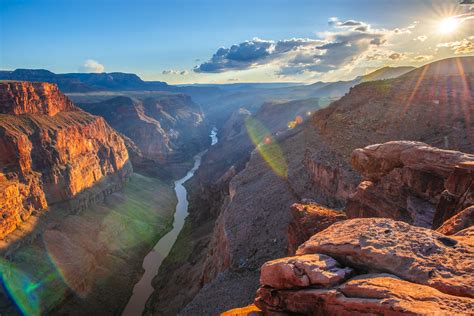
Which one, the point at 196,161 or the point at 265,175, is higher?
the point at 265,175

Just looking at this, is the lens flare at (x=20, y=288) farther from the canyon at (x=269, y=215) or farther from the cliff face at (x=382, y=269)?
the cliff face at (x=382, y=269)

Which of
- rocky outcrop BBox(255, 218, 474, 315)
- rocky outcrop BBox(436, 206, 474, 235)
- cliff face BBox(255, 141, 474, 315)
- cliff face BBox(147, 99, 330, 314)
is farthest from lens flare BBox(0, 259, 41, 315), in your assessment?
rocky outcrop BBox(436, 206, 474, 235)

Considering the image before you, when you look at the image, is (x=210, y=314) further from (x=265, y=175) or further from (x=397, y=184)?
(x=265, y=175)

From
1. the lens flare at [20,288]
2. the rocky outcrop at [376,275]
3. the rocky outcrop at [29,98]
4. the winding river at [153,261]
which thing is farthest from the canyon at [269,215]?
the winding river at [153,261]

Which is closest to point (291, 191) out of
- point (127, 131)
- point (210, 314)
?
point (210, 314)

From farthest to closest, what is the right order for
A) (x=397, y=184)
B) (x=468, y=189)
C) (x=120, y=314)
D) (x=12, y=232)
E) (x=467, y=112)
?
(x=12, y=232)
(x=120, y=314)
(x=467, y=112)
(x=397, y=184)
(x=468, y=189)

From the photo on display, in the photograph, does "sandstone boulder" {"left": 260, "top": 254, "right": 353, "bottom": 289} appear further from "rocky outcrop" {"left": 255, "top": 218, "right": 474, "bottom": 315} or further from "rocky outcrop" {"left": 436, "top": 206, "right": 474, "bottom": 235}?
"rocky outcrop" {"left": 436, "top": 206, "right": 474, "bottom": 235}

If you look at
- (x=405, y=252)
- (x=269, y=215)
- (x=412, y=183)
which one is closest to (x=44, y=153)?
(x=269, y=215)

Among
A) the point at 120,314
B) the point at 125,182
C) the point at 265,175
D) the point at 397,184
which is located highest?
the point at 397,184
